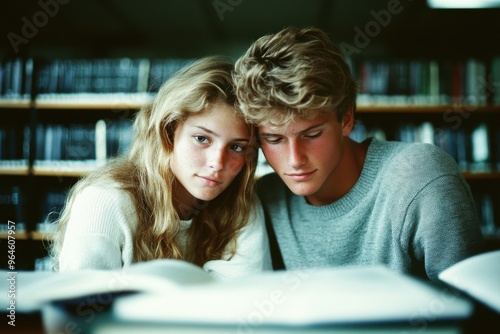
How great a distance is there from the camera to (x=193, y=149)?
99 centimetres

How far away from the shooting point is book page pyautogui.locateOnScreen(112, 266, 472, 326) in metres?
0.41

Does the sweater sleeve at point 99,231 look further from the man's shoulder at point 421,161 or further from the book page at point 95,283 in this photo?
the man's shoulder at point 421,161

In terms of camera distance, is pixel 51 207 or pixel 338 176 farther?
pixel 51 207

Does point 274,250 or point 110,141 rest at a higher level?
point 110,141

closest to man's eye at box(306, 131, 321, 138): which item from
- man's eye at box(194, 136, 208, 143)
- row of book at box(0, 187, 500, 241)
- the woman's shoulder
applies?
man's eye at box(194, 136, 208, 143)

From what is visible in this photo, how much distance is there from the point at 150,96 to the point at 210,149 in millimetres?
1343

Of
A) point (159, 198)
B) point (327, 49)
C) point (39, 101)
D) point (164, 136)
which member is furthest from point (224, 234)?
point (39, 101)

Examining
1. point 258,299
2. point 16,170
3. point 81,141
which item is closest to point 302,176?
point 258,299

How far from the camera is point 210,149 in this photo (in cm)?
98

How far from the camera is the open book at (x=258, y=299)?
41 cm

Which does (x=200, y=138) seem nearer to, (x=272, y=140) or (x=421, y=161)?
(x=272, y=140)

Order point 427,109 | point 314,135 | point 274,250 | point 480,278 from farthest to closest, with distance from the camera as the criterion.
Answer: point 427,109
point 274,250
point 314,135
point 480,278

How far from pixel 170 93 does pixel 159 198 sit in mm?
260

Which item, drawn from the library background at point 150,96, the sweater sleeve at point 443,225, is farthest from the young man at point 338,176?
the library background at point 150,96
